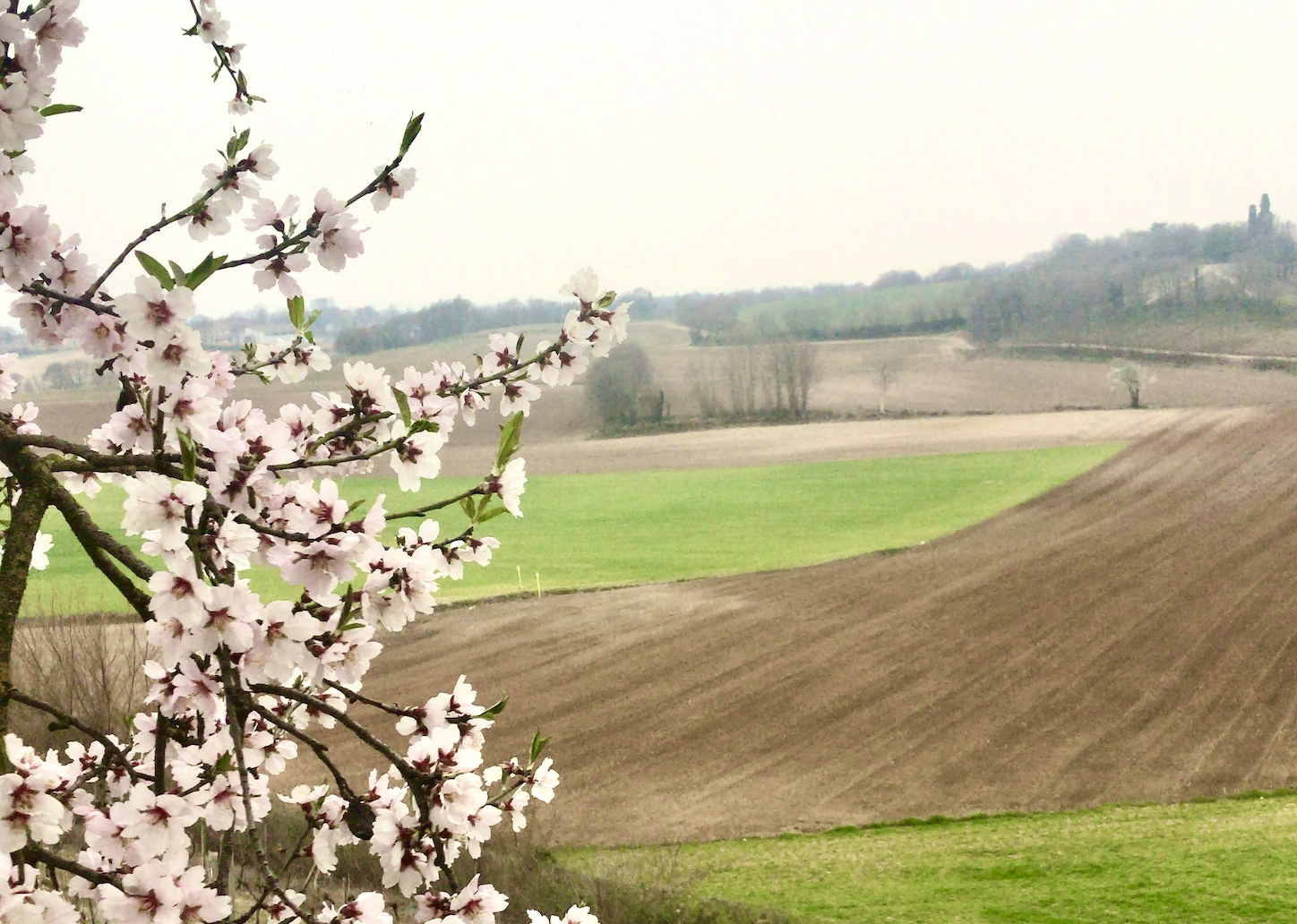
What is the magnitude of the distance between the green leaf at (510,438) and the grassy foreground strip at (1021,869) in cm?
500

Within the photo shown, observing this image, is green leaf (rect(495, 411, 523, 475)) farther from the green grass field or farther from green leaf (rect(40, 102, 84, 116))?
the green grass field

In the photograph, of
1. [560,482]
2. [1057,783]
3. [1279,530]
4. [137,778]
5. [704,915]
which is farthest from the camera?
[560,482]

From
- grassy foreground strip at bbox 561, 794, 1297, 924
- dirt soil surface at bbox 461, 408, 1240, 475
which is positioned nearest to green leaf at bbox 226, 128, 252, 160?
grassy foreground strip at bbox 561, 794, 1297, 924

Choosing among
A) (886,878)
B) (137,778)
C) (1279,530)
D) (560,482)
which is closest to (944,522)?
(1279,530)

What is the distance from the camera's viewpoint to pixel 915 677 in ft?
40.7

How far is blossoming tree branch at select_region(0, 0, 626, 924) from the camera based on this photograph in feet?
4.41

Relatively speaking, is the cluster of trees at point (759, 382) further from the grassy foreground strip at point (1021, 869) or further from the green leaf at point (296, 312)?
the green leaf at point (296, 312)

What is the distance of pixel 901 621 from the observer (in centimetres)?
1440

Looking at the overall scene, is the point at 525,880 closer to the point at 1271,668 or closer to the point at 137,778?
the point at 137,778

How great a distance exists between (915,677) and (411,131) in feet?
38.3

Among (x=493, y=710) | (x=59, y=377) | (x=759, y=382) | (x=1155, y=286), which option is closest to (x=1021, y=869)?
(x=493, y=710)

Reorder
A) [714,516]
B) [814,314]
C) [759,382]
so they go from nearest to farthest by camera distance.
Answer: [714,516] < [759,382] < [814,314]

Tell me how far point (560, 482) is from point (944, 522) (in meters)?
9.66

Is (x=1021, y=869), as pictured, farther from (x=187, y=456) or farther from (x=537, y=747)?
(x=187, y=456)
